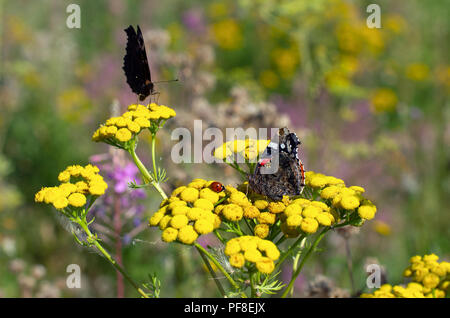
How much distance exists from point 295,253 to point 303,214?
396mm

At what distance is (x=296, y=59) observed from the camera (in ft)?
28.0

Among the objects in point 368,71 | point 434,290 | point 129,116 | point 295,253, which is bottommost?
point 434,290

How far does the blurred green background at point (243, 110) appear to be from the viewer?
16.3 ft

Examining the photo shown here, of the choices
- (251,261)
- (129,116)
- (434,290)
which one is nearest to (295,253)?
(251,261)

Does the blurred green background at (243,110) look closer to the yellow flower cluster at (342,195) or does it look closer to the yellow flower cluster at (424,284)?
the yellow flower cluster at (424,284)

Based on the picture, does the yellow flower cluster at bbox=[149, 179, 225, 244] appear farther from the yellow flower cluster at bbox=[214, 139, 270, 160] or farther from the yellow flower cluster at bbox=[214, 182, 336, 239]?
the yellow flower cluster at bbox=[214, 139, 270, 160]

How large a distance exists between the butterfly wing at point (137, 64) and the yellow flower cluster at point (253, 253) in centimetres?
165

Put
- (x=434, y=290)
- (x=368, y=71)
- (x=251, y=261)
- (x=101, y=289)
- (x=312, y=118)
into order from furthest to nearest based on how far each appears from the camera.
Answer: (x=368, y=71) → (x=312, y=118) → (x=101, y=289) → (x=434, y=290) → (x=251, y=261)

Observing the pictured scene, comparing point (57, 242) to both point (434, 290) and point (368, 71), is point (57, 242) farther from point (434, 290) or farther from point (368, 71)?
point (368, 71)

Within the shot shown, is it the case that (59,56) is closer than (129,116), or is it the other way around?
(129,116)

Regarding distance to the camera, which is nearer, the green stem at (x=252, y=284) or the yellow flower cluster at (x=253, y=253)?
the yellow flower cluster at (x=253, y=253)

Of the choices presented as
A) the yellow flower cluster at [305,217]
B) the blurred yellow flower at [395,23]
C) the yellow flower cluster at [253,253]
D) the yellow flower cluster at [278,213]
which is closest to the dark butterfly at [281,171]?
the yellow flower cluster at [278,213]

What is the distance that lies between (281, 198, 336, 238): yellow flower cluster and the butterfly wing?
5.13 feet

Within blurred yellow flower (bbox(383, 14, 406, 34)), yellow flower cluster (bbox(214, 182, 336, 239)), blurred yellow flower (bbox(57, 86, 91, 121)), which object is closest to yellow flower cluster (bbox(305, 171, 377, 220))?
yellow flower cluster (bbox(214, 182, 336, 239))
